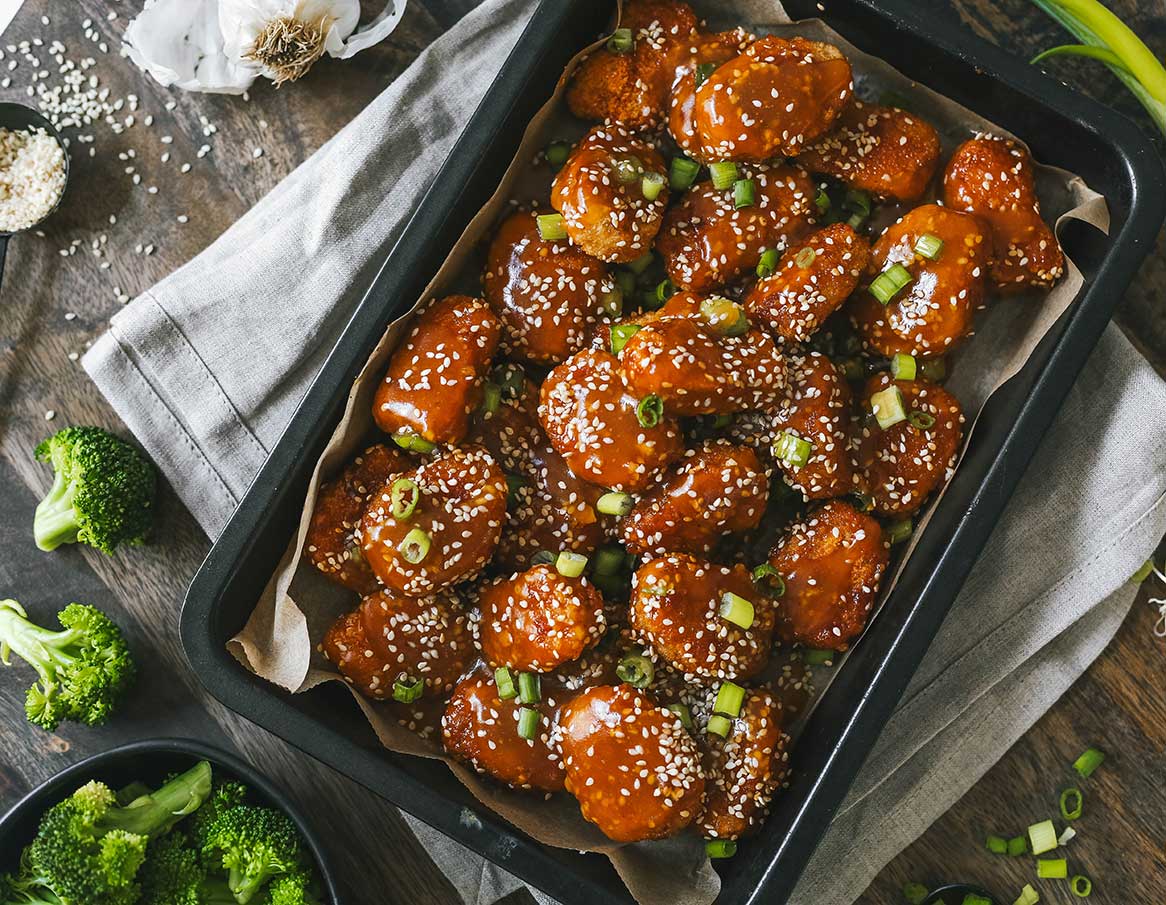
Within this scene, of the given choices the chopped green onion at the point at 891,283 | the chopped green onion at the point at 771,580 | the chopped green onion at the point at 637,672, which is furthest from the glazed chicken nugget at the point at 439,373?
the chopped green onion at the point at 891,283

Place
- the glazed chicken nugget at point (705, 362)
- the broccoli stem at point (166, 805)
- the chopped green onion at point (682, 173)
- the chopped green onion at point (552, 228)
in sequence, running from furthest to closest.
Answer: the broccoli stem at point (166, 805), the chopped green onion at point (682, 173), the chopped green onion at point (552, 228), the glazed chicken nugget at point (705, 362)

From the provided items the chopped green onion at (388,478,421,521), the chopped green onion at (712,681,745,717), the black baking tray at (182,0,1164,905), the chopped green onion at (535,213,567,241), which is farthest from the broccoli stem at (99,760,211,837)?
the chopped green onion at (535,213,567,241)

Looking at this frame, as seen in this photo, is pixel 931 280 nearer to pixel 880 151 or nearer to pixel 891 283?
pixel 891 283

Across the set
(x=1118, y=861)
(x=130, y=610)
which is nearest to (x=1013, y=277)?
(x=1118, y=861)

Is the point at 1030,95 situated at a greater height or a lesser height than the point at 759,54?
lesser

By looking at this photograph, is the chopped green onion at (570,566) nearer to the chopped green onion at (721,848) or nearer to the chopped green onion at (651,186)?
the chopped green onion at (721,848)

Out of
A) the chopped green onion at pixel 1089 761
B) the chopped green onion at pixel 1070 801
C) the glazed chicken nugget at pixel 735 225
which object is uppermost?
the glazed chicken nugget at pixel 735 225

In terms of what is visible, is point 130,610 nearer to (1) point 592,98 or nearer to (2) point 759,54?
(1) point 592,98
